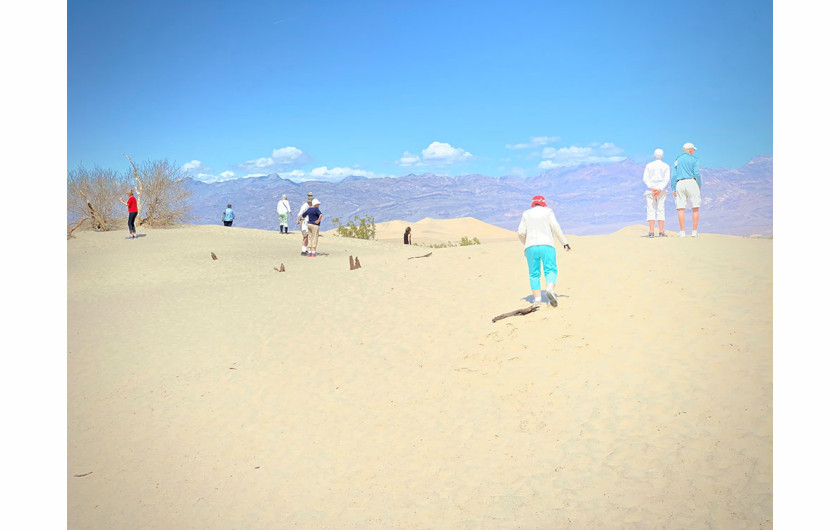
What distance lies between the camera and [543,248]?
747 centimetres

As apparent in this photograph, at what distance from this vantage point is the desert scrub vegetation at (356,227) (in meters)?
27.5

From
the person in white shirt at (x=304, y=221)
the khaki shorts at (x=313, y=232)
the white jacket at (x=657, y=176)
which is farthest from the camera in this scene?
the khaki shorts at (x=313, y=232)

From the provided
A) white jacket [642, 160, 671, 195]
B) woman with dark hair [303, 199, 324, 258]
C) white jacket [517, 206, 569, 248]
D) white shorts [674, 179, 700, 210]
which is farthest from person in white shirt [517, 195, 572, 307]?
woman with dark hair [303, 199, 324, 258]

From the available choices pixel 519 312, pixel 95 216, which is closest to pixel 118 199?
pixel 95 216

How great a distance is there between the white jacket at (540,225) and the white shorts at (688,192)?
3780mm

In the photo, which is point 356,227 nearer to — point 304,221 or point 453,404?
point 304,221

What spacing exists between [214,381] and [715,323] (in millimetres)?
6550

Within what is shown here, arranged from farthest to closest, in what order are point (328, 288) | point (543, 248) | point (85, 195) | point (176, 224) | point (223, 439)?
point (176, 224) → point (85, 195) → point (328, 288) → point (543, 248) → point (223, 439)

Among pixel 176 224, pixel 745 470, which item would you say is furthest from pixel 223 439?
pixel 176 224

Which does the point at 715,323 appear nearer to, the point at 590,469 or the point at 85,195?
the point at 590,469

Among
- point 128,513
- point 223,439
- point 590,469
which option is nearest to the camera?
point 590,469

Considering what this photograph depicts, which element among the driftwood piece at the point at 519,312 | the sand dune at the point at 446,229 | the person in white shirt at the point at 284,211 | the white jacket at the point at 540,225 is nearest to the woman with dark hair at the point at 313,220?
the person in white shirt at the point at 284,211

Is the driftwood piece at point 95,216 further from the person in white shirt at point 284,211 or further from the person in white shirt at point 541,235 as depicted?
the person in white shirt at point 541,235

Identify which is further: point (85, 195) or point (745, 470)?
point (85, 195)
